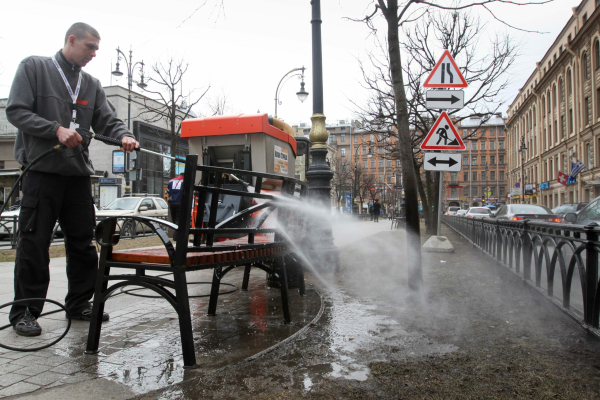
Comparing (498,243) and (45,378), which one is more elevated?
(498,243)

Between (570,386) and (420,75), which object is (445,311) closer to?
(570,386)

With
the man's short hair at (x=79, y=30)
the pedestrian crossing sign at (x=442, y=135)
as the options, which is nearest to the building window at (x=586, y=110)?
the pedestrian crossing sign at (x=442, y=135)

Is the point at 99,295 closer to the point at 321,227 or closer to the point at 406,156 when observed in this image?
the point at 406,156

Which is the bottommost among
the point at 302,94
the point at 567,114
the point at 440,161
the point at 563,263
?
the point at 563,263

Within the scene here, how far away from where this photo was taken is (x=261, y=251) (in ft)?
10.7

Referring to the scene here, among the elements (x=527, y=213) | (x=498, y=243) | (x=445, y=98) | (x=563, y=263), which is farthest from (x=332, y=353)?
(x=527, y=213)

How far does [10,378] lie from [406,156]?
413 cm

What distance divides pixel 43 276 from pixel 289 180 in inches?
79.4

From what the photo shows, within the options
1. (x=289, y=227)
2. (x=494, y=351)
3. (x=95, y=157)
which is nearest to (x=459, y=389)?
(x=494, y=351)

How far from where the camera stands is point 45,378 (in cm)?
235

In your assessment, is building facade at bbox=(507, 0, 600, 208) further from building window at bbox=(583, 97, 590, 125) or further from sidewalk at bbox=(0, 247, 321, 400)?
sidewalk at bbox=(0, 247, 321, 400)

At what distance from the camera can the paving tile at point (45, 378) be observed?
2.30 metres

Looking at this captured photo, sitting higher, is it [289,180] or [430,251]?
[289,180]

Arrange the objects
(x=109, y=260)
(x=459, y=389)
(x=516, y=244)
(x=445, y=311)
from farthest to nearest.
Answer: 1. (x=516, y=244)
2. (x=445, y=311)
3. (x=109, y=260)
4. (x=459, y=389)
